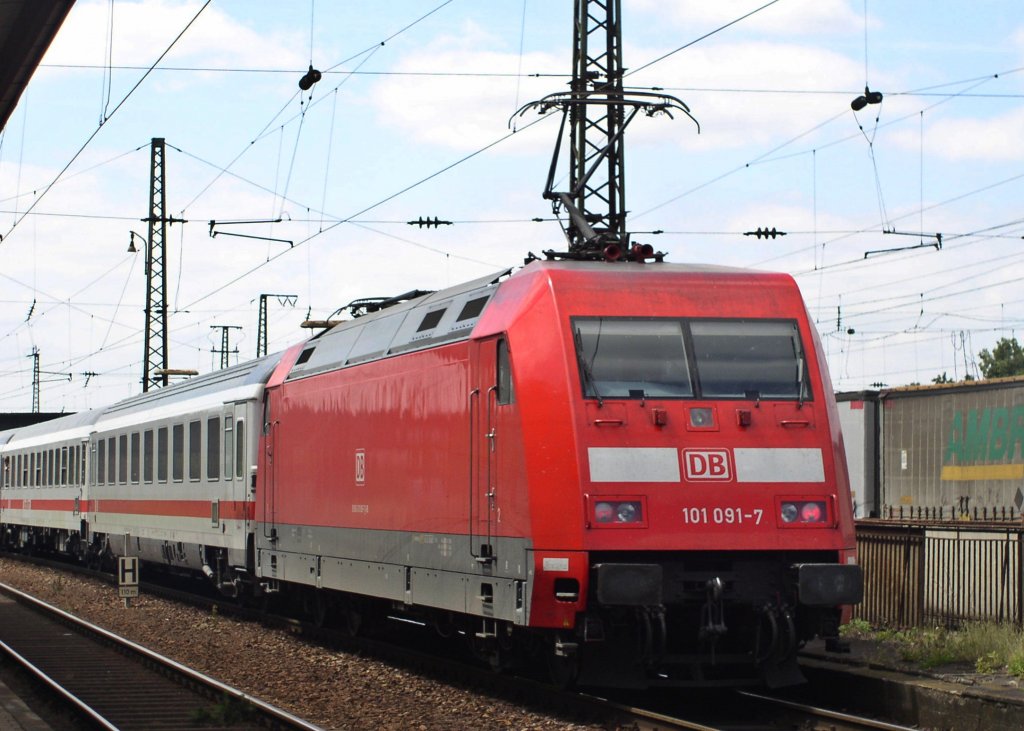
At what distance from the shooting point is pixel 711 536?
11.1 meters

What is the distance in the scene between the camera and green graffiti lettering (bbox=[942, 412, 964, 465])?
25250mm

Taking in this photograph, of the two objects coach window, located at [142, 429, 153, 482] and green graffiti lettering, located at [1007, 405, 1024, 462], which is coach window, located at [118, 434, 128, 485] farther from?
green graffiti lettering, located at [1007, 405, 1024, 462]

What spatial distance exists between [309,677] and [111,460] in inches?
627

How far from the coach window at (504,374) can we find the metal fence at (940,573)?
509 cm

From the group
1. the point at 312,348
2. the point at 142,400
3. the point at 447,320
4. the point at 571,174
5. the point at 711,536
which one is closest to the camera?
the point at 711,536

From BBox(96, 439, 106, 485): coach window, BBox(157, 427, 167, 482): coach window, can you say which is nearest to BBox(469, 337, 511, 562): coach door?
BBox(157, 427, 167, 482): coach window

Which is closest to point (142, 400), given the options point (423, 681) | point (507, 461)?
point (423, 681)

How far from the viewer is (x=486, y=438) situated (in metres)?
12.2

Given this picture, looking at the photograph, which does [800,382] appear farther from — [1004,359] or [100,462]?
[1004,359]

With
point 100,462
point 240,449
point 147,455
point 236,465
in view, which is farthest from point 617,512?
point 100,462

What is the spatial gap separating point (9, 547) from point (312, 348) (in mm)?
31122

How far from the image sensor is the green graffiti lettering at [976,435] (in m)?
24.5

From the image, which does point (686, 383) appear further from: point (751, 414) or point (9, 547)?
point (9, 547)

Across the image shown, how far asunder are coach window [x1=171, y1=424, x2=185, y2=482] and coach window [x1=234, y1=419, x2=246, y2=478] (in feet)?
11.5
